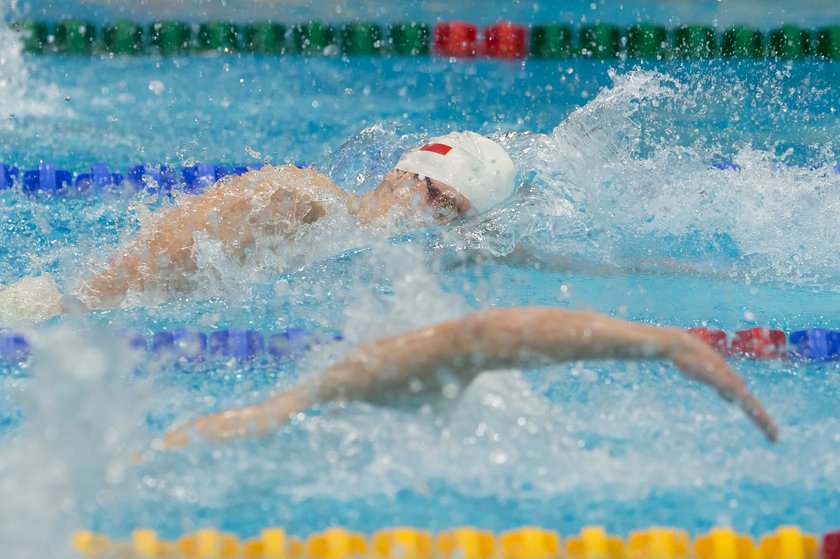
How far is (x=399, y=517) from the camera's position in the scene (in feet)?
5.58

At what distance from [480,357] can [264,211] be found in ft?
4.13

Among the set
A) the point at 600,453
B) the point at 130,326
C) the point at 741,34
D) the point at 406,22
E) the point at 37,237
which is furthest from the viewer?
the point at 406,22

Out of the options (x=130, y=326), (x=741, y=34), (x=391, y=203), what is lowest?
(x=130, y=326)

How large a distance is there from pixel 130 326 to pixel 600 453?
4.10 ft

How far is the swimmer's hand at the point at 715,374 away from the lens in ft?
5.33

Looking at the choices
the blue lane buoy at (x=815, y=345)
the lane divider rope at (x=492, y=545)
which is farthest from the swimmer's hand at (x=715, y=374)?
the blue lane buoy at (x=815, y=345)

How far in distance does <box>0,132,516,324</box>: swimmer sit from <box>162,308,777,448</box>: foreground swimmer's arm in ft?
3.46

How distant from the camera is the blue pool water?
1675 mm

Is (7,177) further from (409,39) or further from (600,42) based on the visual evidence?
(600,42)

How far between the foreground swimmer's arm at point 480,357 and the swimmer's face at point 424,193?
1.21 m

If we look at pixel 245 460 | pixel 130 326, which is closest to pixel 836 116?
pixel 130 326

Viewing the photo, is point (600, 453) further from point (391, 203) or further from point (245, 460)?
point (391, 203)

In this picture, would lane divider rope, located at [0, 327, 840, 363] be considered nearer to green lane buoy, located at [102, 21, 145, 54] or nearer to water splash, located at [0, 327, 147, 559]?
water splash, located at [0, 327, 147, 559]

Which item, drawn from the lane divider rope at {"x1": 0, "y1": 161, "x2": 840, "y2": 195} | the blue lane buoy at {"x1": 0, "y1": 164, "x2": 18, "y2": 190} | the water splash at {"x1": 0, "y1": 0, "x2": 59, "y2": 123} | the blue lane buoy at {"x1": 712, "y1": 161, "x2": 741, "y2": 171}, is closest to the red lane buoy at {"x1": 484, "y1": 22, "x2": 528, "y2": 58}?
the blue lane buoy at {"x1": 712, "y1": 161, "x2": 741, "y2": 171}
